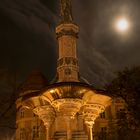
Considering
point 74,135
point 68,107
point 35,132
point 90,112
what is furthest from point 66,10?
point 35,132

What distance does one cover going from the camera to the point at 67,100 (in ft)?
50.5

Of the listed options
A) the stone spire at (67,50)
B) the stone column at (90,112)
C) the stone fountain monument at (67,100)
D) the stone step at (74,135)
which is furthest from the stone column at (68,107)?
the stone spire at (67,50)

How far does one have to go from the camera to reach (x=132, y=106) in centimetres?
2344

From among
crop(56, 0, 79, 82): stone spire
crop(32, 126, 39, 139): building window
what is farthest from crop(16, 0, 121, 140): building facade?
crop(32, 126, 39, 139): building window

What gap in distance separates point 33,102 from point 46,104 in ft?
2.35

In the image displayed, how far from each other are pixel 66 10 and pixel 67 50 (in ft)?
9.63

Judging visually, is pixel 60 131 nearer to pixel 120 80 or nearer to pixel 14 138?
pixel 120 80

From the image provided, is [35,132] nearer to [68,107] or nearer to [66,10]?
[66,10]

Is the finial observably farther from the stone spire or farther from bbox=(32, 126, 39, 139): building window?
bbox=(32, 126, 39, 139): building window

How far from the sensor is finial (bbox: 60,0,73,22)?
19.9 meters

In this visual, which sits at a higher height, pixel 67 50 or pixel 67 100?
pixel 67 50

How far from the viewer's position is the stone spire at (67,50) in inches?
739

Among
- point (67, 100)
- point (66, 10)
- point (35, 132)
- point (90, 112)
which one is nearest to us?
point (67, 100)

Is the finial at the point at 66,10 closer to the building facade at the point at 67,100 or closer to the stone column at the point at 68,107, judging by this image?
the building facade at the point at 67,100
